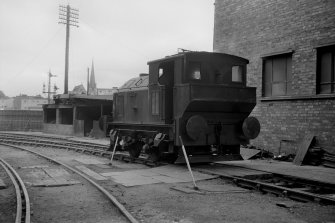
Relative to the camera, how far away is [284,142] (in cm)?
1327

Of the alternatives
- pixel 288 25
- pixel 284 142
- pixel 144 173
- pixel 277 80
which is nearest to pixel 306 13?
pixel 288 25

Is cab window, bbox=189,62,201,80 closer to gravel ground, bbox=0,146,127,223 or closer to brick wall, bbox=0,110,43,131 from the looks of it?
gravel ground, bbox=0,146,127,223

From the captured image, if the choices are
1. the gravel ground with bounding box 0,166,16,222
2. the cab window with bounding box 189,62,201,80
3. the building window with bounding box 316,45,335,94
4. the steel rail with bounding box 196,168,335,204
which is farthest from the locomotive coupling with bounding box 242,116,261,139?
the gravel ground with bounding box 0,166,16,222

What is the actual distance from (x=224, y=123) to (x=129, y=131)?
345 centimetres

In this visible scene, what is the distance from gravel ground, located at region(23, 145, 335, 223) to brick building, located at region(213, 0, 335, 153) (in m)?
5.62

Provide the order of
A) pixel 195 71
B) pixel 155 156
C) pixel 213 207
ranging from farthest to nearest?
pixel 155 156, pixel 195 71, pixel 213 207

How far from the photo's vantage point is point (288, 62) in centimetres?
1345

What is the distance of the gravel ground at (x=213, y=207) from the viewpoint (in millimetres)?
5727

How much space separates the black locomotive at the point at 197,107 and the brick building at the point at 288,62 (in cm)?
247

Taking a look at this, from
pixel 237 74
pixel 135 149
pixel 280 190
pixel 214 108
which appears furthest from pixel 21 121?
pixel 280 190

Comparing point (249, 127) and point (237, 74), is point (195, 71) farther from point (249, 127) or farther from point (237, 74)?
point (249, 127)

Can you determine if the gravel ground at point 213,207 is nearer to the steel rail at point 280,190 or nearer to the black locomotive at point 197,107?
the steel rail at point 280,190

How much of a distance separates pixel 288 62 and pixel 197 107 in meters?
4.96

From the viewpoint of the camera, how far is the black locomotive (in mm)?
10078
